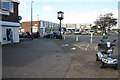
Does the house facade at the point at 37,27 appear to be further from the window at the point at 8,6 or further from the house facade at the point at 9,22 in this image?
the window at the point at 8,6

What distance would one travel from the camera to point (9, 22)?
1862 centimetres

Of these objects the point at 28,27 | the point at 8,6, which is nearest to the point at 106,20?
the point at 28,27

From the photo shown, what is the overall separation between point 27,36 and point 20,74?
27342mm

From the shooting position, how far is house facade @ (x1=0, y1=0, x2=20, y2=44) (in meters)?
17.4

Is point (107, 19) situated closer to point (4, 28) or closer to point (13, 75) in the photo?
point (4, 28)

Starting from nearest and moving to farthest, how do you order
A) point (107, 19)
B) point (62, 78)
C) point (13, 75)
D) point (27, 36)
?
point (62, 78) < point (13, 75) < point (27, 36) < point (107, 19)

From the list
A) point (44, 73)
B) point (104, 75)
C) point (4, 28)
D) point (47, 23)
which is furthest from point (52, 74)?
point (47, 23)

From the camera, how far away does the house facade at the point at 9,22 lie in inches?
687

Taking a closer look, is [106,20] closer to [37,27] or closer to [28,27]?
[37,27]

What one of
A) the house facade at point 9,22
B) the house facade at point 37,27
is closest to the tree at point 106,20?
the house facade at point 37,27

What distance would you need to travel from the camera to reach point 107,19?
194 feet

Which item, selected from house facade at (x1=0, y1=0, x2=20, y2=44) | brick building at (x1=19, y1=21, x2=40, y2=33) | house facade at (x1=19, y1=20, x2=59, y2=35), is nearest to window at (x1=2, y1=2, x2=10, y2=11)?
house facade at (x1=0, y1=0, x2=20, y2=44)

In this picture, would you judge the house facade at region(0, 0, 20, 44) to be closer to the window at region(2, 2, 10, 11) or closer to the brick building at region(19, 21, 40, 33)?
the window at region(2, 2, 10, 11)

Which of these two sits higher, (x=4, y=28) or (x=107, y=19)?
(x=107, y=19)
